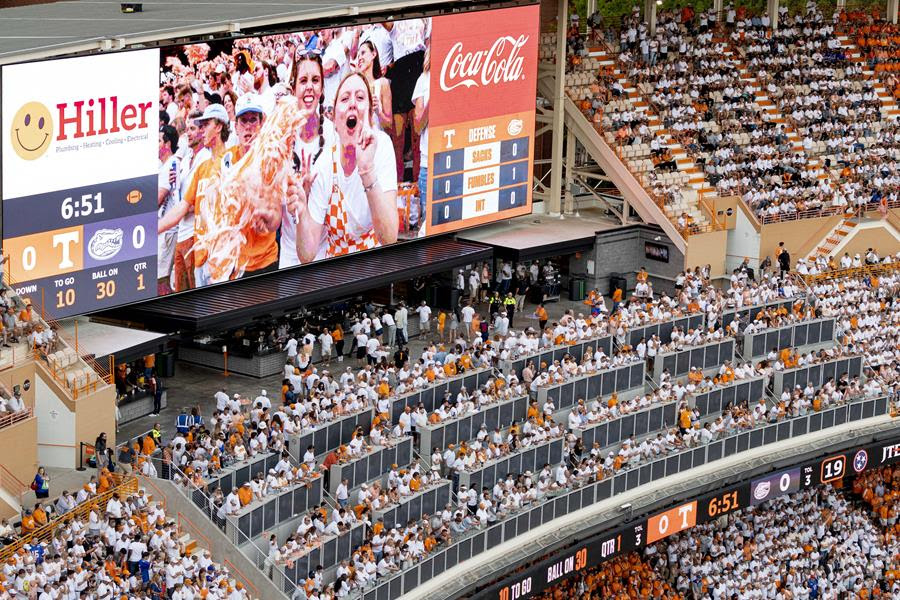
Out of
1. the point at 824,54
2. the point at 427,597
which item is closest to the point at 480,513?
the point at 427,597

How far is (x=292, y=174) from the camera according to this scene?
36.8 metres

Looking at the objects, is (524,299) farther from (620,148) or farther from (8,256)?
(8,256)

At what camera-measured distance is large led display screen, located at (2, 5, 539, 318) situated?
3169cm

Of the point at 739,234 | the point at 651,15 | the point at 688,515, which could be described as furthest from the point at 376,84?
the point at 651,15

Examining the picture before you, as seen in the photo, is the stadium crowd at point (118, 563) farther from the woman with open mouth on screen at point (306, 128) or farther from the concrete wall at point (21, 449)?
the woman with open mouth on screen at point (306, 128)

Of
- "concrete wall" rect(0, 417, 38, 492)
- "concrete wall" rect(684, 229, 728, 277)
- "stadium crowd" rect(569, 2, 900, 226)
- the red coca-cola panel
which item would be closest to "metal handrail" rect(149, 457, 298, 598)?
"concrete wall" rect(0, 417, 38, 492)

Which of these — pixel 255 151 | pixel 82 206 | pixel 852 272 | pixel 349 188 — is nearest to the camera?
pixel 82 206

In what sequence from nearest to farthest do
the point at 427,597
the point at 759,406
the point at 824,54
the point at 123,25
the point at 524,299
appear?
the point at 427,597 < the point at 123,25 < the point at 759,406 < the point at 524,299 < the point at 824,54

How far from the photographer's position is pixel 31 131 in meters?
31.1

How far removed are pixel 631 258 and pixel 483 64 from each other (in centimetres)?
676

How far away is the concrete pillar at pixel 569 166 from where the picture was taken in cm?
4578

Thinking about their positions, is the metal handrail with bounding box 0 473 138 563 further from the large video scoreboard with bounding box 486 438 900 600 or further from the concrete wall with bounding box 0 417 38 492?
the large video scoreboard with bounding box 486 438 900 600

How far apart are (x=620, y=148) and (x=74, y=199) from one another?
17165 mm

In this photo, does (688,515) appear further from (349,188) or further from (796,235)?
(796,235)
